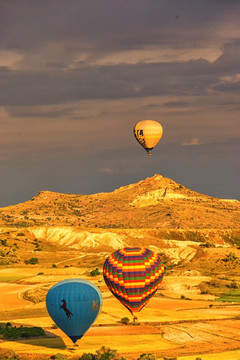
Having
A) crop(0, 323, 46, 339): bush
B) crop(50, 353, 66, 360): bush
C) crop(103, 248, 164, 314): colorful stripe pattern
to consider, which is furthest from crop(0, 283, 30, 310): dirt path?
crop(50, 353, 66, 360): bush

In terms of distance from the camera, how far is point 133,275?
7544 cm

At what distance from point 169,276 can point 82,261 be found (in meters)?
32.0

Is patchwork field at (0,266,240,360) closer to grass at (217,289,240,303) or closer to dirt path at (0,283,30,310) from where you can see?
dirt path at (0,283,30,310)

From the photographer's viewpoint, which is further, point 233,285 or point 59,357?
point 233,285

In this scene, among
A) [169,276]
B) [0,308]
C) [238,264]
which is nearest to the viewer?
[0,308]

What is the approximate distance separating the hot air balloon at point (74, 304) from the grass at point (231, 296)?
44.5 m

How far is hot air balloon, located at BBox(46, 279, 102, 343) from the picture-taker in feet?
198

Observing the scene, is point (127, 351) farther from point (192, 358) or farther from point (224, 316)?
point (224, 316)

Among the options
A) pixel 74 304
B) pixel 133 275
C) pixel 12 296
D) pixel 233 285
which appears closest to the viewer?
pixel 74 304

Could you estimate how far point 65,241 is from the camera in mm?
179375

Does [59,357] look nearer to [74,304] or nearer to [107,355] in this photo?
[107,355]

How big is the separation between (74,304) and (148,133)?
206 ft

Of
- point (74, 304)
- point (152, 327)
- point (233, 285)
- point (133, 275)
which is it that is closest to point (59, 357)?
point (74, 304)

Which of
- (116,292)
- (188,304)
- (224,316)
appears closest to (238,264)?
(188,304)
